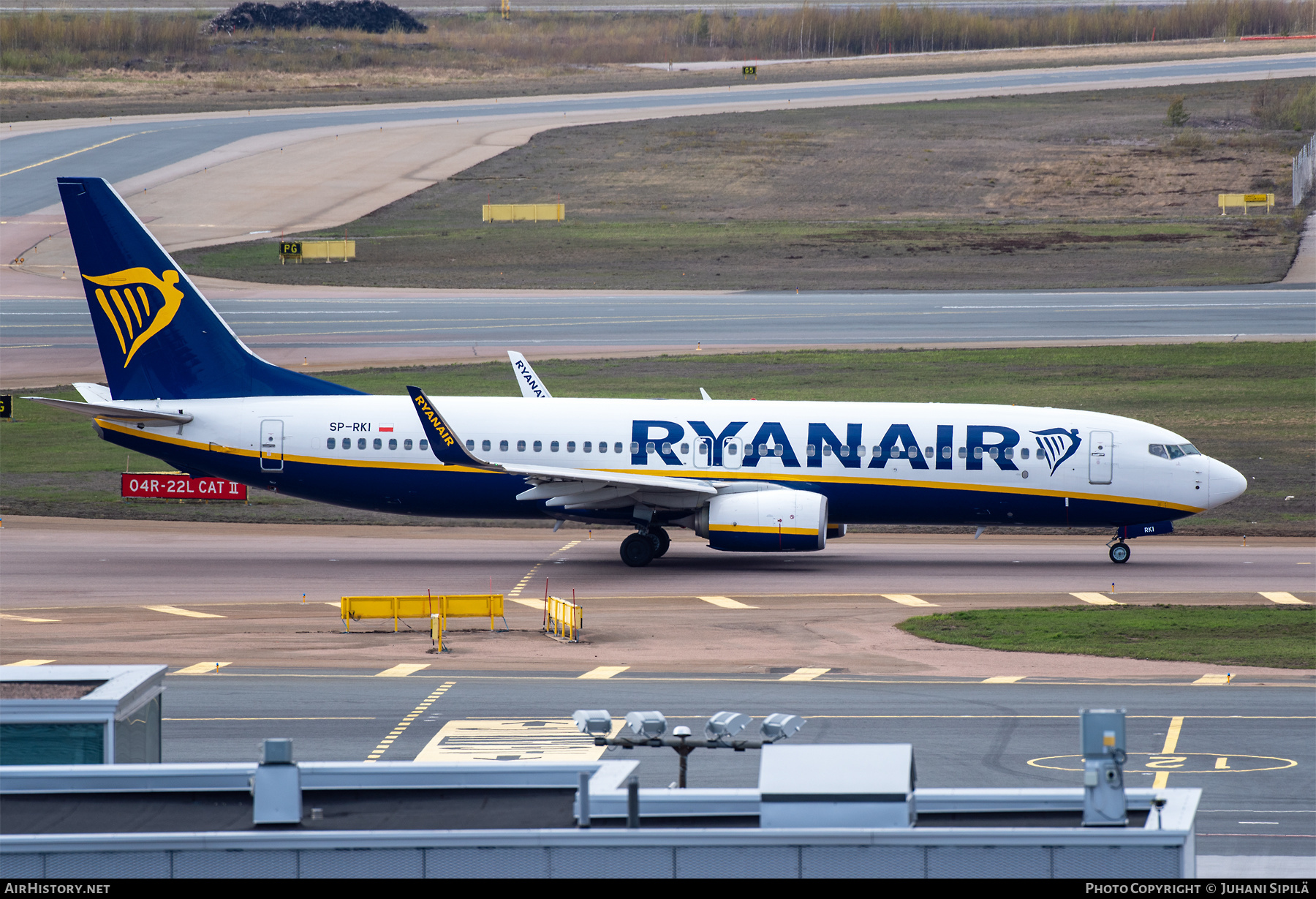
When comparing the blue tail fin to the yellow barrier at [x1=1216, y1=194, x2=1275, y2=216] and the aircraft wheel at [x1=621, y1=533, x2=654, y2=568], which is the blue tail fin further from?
the yellow barrier at [x1=1216, y1=194, x2=1275, y2=216]

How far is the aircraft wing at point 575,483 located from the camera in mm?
38375

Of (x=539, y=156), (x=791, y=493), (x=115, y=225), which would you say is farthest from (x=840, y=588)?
(x=539, y=156)

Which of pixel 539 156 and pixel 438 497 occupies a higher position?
pixel 539 156


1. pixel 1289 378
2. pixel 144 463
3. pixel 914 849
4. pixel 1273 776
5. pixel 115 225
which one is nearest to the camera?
pixel 914 849

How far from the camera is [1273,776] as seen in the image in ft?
76.1

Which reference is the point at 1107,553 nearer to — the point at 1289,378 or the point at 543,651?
the point at 543,651

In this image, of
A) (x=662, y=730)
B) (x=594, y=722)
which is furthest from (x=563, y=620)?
(x=594, y=722)

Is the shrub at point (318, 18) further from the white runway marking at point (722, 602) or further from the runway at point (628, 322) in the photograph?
the white runway marking at point (722, 602)

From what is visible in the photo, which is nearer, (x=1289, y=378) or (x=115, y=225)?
(x=115, y=225)

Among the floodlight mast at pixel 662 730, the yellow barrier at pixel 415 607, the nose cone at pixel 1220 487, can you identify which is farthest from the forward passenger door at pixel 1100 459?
the floodlight mast at pixel 662 730

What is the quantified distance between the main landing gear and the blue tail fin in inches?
437

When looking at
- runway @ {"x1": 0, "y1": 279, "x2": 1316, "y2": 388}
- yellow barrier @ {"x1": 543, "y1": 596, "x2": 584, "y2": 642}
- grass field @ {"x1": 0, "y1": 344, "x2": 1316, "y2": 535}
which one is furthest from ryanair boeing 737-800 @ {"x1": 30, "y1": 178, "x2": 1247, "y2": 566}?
runway @ {"x1": 0, "y1": 279, "x2": 1316, "y2": 388}

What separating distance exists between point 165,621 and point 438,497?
908 centimetres

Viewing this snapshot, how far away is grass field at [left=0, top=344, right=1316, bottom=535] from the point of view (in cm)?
4891
